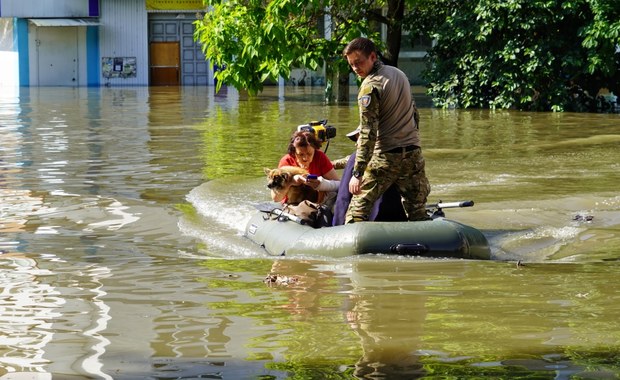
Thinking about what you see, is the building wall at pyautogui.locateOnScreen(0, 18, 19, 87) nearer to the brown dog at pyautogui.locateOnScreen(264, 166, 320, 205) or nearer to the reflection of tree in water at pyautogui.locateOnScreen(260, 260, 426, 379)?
the brown dog at pyautogui.locateOnScreen(264, 166, 320, 205)

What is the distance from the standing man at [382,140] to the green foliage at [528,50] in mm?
17442

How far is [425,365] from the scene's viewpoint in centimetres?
569

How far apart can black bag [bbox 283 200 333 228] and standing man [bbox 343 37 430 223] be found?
0.57m

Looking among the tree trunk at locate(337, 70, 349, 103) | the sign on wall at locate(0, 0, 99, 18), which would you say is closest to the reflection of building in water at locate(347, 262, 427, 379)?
the tree trunk at locate(337, 70, 349, 103)

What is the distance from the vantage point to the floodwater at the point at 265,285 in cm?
584

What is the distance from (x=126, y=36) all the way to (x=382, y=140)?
139 feet

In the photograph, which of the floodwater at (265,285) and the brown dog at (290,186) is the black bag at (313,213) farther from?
the floodwater at (265,285)

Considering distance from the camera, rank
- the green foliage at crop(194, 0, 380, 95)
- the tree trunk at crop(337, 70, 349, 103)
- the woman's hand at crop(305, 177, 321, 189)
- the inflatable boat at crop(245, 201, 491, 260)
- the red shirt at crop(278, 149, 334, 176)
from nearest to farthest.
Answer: the inflatable boat at crop(245, 201, 491, 260) → the woman's hand at crop(305, 177, 321, 189) → the red shirt at crop(278, 149, 334, 176) → the green foliage at crop(194, 0, 380, 95) → the tree trunk at crop(337, 70, 349, 103)

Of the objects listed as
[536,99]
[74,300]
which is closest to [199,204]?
[74,300]

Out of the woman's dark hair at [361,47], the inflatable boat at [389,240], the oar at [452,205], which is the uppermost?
the woman's dark hair at [361,47]

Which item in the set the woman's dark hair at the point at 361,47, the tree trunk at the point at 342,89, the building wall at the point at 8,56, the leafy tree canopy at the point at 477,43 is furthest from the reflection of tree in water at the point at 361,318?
the building wall at the point at 8,56

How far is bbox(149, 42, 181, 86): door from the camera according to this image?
165ft

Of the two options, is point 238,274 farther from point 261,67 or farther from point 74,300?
point 261,67

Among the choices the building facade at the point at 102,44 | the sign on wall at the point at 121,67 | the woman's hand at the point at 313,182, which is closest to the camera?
the woman's hand at the point at 313,182
